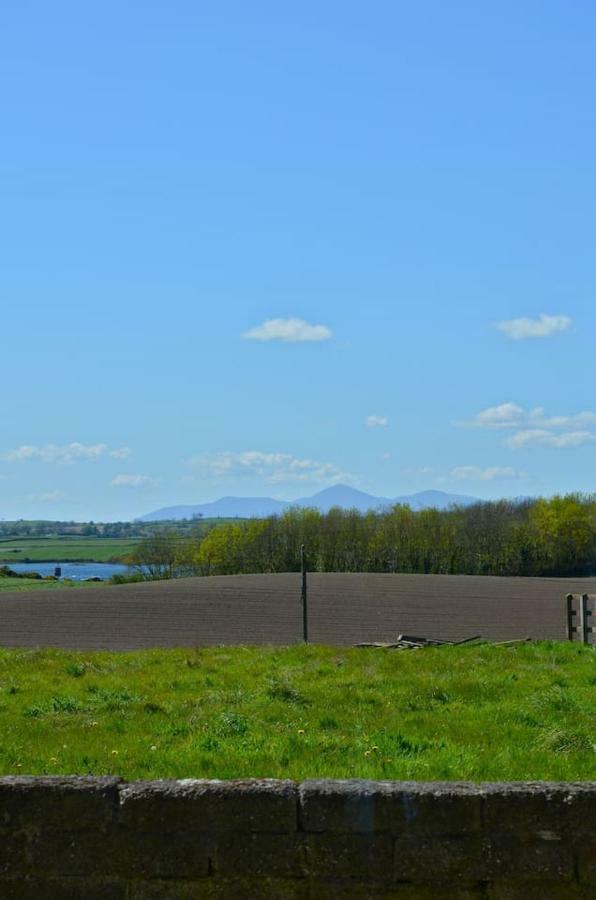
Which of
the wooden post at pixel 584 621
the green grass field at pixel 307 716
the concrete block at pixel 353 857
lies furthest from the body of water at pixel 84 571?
the concrete block at pixel 353 857

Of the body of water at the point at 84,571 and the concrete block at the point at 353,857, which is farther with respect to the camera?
the body of water at the point at 84,571

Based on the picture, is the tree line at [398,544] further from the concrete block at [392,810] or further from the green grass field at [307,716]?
the concrete block at [392,810]

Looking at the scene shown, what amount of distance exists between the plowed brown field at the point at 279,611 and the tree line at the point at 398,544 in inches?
370

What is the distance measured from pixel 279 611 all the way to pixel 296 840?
3428 centimetres

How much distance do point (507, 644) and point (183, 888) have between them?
17699 millimetres

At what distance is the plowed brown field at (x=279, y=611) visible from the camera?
29.8 metres

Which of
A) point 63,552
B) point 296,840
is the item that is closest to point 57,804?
point 296,840

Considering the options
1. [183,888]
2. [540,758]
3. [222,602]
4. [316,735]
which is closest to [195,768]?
[316,735]

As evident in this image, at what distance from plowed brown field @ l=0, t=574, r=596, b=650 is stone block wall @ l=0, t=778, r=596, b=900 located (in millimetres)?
21477

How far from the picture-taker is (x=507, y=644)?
22.1 m

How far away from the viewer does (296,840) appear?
201 inches

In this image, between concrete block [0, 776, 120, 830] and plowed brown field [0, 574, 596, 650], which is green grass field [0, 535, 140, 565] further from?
concrete block [0, 776, 120, 830]

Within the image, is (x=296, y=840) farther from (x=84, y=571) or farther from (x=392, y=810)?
(x=84, y=571)

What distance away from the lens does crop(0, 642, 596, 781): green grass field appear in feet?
28.2
